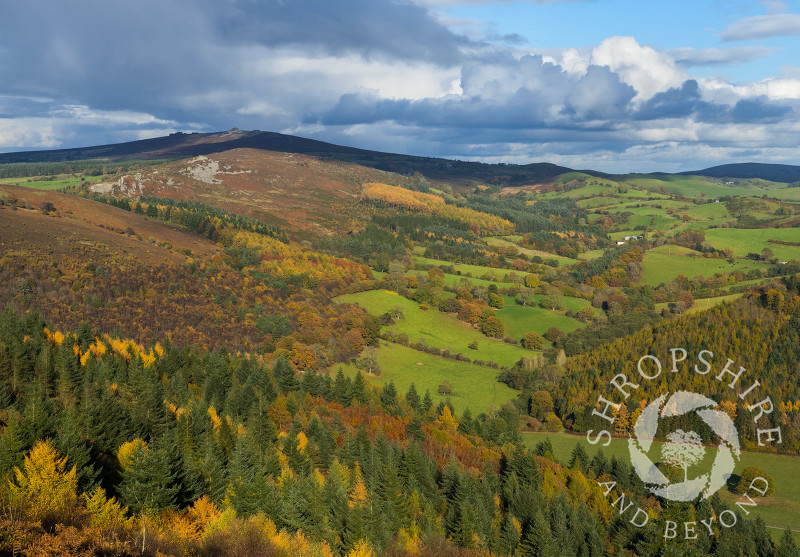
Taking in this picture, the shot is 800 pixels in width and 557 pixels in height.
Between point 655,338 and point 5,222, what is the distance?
179m

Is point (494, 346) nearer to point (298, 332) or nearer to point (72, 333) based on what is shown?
point (298, 332)

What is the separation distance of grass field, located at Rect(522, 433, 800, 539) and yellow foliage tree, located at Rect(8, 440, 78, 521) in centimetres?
8601

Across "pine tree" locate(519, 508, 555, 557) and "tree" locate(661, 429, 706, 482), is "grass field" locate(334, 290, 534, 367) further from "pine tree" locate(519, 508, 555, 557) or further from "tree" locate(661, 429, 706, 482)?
"pine tree" locate(519, 508, 555, 557)

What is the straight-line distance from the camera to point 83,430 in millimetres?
52562

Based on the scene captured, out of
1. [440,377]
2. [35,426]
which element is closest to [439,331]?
[440,377]

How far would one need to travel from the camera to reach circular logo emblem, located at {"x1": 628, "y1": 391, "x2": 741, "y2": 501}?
90.6 metres

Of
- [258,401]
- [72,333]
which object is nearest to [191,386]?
[258,401]

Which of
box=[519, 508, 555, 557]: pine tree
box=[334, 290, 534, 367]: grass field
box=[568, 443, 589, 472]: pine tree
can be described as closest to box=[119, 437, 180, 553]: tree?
box=[519, 508, 555, 557]: pine tree

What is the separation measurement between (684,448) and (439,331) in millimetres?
84852

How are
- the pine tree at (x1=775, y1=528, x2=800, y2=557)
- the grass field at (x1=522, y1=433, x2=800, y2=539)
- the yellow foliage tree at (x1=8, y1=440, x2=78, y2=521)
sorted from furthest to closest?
Answer: the grass field at (x1=522, y1=433, x2=800, y2=539) < the pine tree at (x1=775, y1=528, x2=800, y2=557) < the yellow foliage tree at (x1=8, y1=440, x2=78, y2=521)

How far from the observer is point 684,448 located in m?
107

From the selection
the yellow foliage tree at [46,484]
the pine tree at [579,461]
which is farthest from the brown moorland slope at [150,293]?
the yellow foliage tree at [46,484]

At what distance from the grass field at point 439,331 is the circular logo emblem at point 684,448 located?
4420 centimetres

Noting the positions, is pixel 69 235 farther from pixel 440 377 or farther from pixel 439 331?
pixel 440 377
